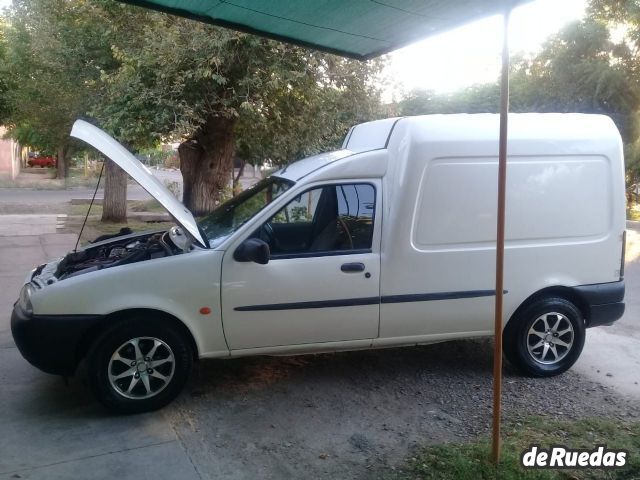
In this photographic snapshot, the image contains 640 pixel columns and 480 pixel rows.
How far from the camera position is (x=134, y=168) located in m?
4.48

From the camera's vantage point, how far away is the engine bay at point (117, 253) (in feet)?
15.1

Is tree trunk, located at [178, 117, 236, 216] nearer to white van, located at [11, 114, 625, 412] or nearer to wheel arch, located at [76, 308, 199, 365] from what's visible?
white van, located at [11, 114, 625, 412]

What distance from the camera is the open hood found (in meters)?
4.38

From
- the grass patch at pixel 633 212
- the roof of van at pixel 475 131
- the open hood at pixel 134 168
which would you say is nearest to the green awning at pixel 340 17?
the roof of van at pixel 475 131

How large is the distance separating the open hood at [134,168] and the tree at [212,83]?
5.45m

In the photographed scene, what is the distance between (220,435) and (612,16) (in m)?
18.8

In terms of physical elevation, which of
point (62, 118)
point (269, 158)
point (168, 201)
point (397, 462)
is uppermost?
point (62, 118)

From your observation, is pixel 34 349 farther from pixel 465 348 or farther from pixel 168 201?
pixel 465 348

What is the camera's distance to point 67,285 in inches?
169

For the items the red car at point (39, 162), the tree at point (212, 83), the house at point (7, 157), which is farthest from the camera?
the red car at point (39, 162)

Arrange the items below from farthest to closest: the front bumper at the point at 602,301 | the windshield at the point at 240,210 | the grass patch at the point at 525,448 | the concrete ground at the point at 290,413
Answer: the front bumper at the point at 602,301, the windshield at the point at 240,210, the concrete ground at the point at 290,413, the grass patch at the point at 525,448

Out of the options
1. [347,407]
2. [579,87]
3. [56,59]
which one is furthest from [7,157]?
[347,407]

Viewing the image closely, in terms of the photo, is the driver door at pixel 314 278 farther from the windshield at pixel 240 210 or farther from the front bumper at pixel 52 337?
the front bumper at pixel 52 337

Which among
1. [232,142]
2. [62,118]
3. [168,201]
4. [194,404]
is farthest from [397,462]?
[62,118]
